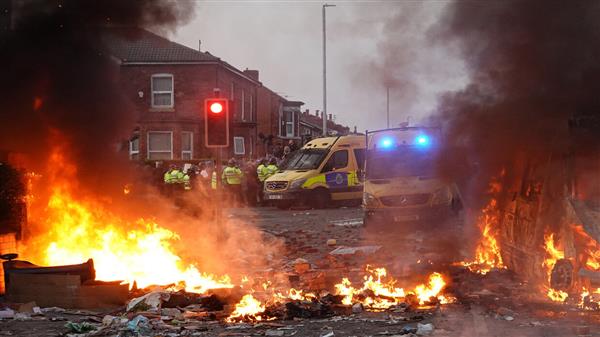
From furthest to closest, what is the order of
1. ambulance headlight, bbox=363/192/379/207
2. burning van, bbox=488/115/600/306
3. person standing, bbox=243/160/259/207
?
person standing, bbox=243/160/259/207 → ambulance headlight, bbox=363/192/379/207 → burning van, bbox=488/115/600/306

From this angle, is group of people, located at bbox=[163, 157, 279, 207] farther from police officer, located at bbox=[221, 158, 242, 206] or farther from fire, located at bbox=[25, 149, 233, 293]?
fire, located at bbox=[25, 149, 233, 293]

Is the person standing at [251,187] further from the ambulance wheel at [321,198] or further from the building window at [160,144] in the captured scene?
the building window at [160,144]

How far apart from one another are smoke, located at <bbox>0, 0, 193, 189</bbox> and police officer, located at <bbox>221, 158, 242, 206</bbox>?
1146 centimetres

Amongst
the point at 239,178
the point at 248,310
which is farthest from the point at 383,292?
the point at 239,178

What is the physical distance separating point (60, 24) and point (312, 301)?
614 centimetres

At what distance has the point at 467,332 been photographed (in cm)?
633

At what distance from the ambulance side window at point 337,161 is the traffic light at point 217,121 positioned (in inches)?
404

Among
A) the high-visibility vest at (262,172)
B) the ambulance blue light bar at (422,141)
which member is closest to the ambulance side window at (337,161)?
the high-visibility vest at (262,172)

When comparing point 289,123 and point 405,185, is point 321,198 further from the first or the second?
point 289,123

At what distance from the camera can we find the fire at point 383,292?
7840 mm

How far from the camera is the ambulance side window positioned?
20.6m

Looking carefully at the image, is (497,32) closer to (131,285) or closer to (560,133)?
(560,133)

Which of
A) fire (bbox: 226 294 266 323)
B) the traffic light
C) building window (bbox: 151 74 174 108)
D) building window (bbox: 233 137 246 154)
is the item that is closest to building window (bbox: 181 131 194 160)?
building window (bbox: 151 74 174 108)

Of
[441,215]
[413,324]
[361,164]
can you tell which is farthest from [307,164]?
[413,324]
